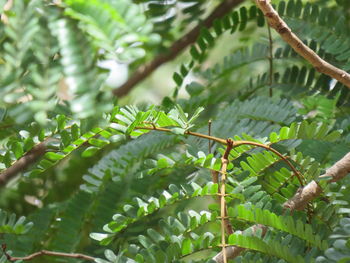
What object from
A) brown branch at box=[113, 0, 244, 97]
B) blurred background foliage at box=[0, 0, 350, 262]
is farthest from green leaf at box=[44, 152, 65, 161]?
brown branch at box=[113, 0, 244, 97]

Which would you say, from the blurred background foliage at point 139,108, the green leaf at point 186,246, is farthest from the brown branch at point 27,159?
the green leaf at point 186,246

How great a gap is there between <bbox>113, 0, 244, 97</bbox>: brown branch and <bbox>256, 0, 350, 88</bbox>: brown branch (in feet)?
1.81

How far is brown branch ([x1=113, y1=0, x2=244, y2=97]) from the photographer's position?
1.13m

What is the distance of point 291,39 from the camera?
559mm

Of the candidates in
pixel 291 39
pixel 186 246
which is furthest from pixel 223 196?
pixel 291 39

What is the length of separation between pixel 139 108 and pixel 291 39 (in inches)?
11.3

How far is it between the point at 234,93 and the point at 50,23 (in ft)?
1.77

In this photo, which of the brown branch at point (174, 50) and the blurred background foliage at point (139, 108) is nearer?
the blurred background foliage at point (139, 108)

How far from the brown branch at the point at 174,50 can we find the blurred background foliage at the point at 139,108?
0.05ft

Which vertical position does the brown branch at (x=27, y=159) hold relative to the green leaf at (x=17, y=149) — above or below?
below

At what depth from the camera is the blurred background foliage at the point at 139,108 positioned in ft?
1.51

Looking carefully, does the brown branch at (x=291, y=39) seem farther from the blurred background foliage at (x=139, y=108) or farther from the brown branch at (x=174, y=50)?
the brown branch at (x=174, y=50)

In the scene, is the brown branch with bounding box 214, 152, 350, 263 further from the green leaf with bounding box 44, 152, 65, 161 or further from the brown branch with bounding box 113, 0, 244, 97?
the brown branch with bounding box 113, 0, 244, 97

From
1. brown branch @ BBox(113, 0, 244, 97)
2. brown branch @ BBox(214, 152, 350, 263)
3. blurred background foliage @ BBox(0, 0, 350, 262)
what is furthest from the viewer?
brown branch @ BBox(113, 0, 244, 97)
